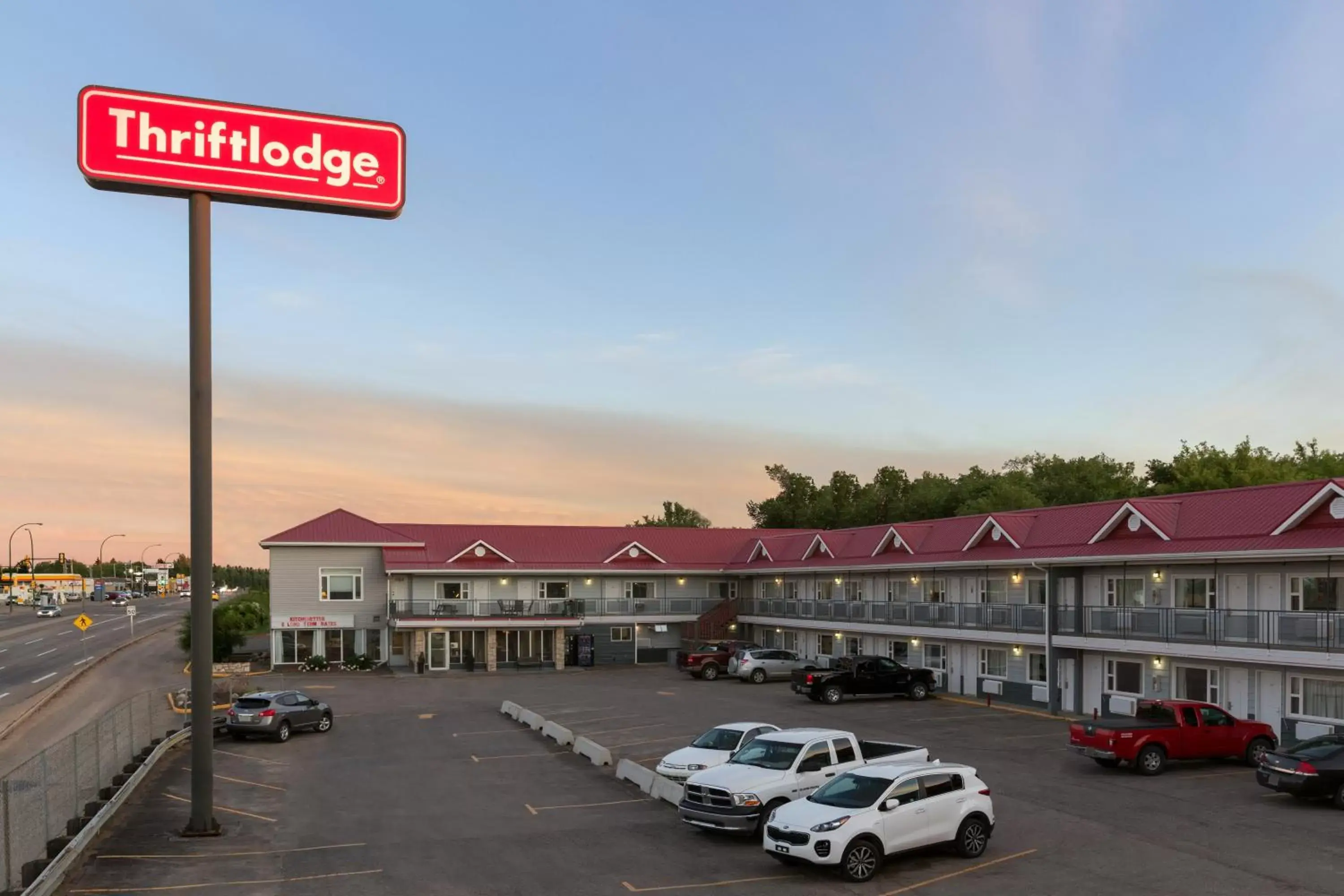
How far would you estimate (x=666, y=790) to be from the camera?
21953mm

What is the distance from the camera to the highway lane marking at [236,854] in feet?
57.1

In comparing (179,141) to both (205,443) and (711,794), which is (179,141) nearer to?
(205,443)

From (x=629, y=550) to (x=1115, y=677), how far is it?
3160 cm

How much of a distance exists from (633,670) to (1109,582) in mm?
27046

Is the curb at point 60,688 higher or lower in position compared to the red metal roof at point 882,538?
lower

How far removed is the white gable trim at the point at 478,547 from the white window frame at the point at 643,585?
24.0 feet

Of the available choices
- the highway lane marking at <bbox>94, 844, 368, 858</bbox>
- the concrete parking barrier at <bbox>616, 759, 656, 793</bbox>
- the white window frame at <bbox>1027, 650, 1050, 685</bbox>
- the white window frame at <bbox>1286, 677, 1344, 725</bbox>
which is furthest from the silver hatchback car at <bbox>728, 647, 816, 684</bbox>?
the highway lane marking at <bbox>94, 844, 368, 858</bbox>

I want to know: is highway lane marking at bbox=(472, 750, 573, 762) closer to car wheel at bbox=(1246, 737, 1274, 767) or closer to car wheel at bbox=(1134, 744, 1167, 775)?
car wheel at bbox=(1134, 744, 1167, 775)

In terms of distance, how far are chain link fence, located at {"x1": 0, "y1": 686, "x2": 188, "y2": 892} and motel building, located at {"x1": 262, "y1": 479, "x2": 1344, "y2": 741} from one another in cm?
2815

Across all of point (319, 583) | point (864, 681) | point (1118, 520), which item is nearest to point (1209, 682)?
point (1118, 520)

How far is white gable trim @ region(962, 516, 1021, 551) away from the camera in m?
40.9

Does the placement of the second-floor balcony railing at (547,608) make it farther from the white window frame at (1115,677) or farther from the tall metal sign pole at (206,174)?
the tall metal sign pole at (206,174)

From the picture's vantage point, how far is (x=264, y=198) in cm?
1942

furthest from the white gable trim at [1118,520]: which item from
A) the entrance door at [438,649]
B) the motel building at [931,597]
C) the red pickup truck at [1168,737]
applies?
the entrance door at [438,649]
